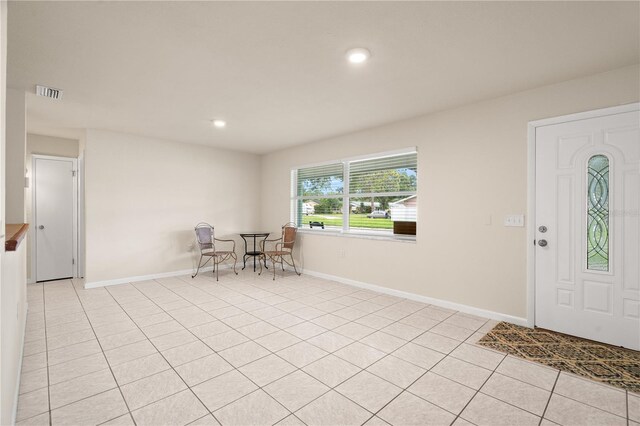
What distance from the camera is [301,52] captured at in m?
2.47

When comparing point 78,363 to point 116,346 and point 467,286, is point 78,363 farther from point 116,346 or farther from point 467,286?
point 467,286

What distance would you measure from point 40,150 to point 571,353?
298 inches

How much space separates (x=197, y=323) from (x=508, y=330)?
3190 millimetres

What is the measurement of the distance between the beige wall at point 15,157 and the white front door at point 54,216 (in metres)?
2.40

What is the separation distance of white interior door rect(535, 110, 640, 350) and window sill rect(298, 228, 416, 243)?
1.54 m

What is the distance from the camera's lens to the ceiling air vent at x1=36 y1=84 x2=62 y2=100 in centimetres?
315

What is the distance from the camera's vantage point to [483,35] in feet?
7.27

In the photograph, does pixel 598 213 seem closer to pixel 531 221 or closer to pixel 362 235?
pixel 531 221

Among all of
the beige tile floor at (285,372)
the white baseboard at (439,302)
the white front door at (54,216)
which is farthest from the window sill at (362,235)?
the white front door at (54,216)

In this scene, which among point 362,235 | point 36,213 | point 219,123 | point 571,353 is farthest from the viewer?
point 36,213

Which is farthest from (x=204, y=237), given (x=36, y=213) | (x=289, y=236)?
(x=36, y=213)

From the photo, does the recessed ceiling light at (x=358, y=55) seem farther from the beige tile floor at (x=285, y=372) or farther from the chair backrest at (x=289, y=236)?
the chair backrest at (x=289, y=236)

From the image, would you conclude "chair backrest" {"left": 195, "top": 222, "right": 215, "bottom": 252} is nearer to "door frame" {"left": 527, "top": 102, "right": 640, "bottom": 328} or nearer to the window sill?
the window sill

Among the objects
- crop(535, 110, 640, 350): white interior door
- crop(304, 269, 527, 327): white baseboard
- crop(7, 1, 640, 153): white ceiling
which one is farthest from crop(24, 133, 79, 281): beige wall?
crop(535, 110, 640, 350): white interior door
